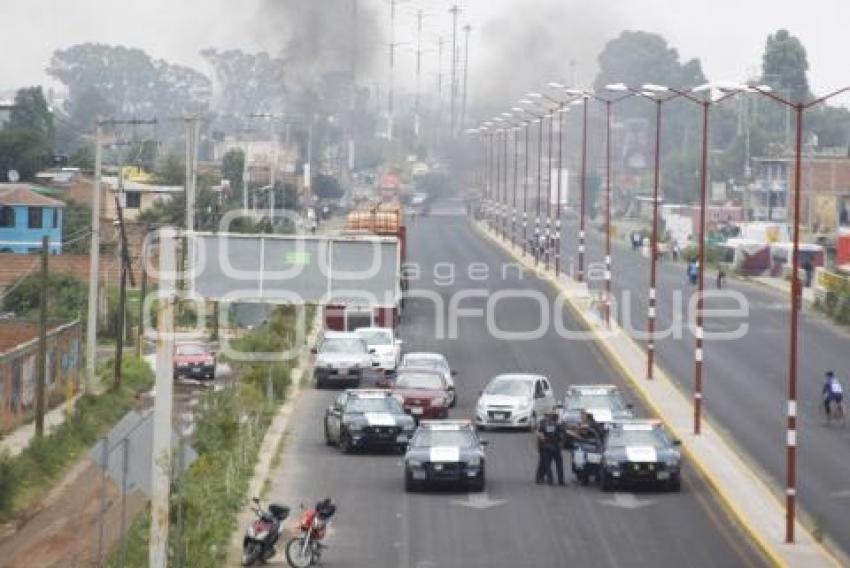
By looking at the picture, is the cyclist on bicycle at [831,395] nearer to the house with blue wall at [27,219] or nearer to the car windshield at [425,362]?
the car windshield at [425,362]

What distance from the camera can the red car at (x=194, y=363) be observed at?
65062mm

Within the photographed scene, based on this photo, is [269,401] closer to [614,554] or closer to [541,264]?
[614,554]

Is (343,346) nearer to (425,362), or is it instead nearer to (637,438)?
(425,362)

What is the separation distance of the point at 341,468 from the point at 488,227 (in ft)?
377

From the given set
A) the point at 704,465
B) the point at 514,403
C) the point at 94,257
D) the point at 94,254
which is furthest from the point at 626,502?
the point at 94,257

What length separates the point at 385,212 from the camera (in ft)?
277

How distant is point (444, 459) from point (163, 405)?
45.9 feet

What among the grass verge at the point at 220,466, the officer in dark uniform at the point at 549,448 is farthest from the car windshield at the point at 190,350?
the officer in dark uniform at the point at 549,448

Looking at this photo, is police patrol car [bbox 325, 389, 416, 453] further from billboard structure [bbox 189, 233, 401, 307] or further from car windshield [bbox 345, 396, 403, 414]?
billboard structure [bbox 189, 233, 401, 307]

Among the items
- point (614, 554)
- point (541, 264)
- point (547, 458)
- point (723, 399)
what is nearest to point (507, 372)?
point (723, 399)

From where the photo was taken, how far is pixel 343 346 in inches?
2399

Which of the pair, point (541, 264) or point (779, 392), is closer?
point (779, 392)

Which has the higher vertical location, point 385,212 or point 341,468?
point 385,212

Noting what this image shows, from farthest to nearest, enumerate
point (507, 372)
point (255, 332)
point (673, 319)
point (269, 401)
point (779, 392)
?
1. point (673, 319)
2. point (255, 332)
3. point (507, 372)
4. point (779, 392)
5. point (269, 401)
